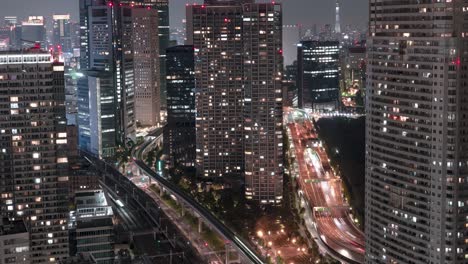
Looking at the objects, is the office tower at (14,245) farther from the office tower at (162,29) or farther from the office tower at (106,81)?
the office tower at (162,29)

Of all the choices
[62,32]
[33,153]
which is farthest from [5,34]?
[62,32]

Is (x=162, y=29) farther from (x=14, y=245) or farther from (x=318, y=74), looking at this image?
(x=14, y=245)

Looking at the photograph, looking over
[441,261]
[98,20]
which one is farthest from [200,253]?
[98,20]

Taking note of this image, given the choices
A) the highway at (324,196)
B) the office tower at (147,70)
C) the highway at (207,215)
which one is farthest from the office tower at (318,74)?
the highway at (207,215)

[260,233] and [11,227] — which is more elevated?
[11,227]

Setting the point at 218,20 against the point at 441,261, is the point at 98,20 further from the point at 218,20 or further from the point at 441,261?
the point at 441,261
